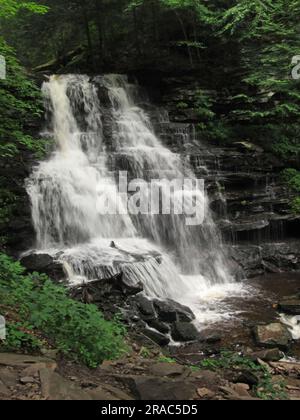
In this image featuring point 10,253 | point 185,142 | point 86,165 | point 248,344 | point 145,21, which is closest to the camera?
point 248,344

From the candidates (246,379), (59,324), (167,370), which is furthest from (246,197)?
(59,324)

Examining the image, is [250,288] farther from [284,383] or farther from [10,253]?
[10,253]

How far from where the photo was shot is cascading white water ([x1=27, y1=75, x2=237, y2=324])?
9688 mm

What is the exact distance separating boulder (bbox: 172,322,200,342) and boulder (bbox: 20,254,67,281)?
2716 mm

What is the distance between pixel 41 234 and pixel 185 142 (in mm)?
7070

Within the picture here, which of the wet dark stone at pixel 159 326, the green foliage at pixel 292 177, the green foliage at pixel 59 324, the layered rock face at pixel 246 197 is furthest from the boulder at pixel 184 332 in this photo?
the green foliage at pixel 292 177

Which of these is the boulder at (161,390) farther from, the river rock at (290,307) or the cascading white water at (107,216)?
the river rock at (290,307)

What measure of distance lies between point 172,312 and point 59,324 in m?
3.36

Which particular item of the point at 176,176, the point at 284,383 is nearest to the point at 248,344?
the point at 284,383

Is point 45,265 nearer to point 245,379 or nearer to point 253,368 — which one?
point 253,368

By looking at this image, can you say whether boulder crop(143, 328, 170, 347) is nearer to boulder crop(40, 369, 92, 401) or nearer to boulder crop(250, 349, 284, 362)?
boulder crop(250, 349, 284, 362)

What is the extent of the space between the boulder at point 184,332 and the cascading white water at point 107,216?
167cm

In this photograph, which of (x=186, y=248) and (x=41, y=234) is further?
(x=186, y=248)

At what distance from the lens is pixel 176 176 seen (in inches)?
531
